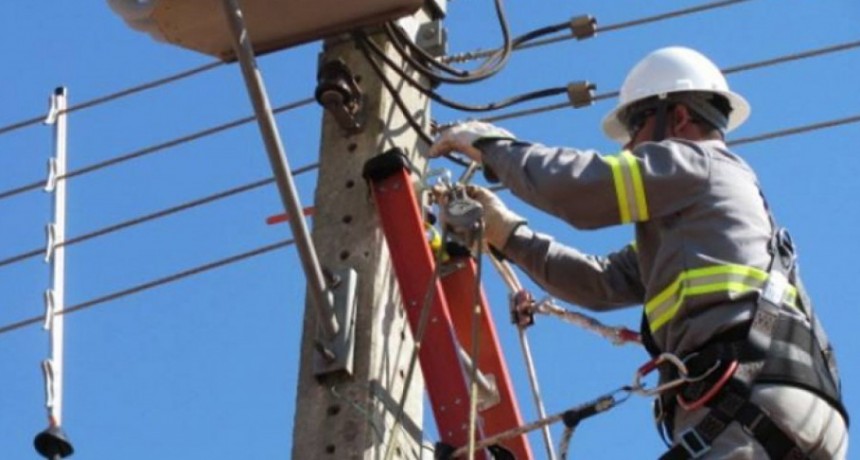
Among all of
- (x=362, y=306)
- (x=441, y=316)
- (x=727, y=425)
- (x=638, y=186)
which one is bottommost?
(x=727, y=425)

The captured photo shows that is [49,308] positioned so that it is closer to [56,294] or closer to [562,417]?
[56,294]

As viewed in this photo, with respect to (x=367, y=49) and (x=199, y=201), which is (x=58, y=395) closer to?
(x=367, y=49)

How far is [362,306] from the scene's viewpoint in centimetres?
625

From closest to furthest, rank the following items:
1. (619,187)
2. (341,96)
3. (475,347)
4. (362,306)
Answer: (619,187) → (475,347) → (362,306) → (341,96)

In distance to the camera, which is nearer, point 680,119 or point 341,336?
point 341,336

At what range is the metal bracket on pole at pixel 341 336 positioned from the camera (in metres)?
6.10

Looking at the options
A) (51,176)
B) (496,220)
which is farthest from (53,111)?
(496,220)

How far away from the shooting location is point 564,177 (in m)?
5.86

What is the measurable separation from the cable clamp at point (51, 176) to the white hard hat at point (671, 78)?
106 inches

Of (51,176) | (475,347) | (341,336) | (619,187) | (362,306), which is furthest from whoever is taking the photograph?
(51,176)

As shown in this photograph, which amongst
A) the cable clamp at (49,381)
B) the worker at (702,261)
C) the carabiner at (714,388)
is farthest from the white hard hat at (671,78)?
the cable clamp at (49,381)

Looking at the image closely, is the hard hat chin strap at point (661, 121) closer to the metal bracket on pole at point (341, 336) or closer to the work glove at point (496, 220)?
the work glove at point (496, 220)

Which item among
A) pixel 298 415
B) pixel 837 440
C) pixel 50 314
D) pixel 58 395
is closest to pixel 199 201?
pixel 50 314

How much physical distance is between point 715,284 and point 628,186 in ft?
1.15
